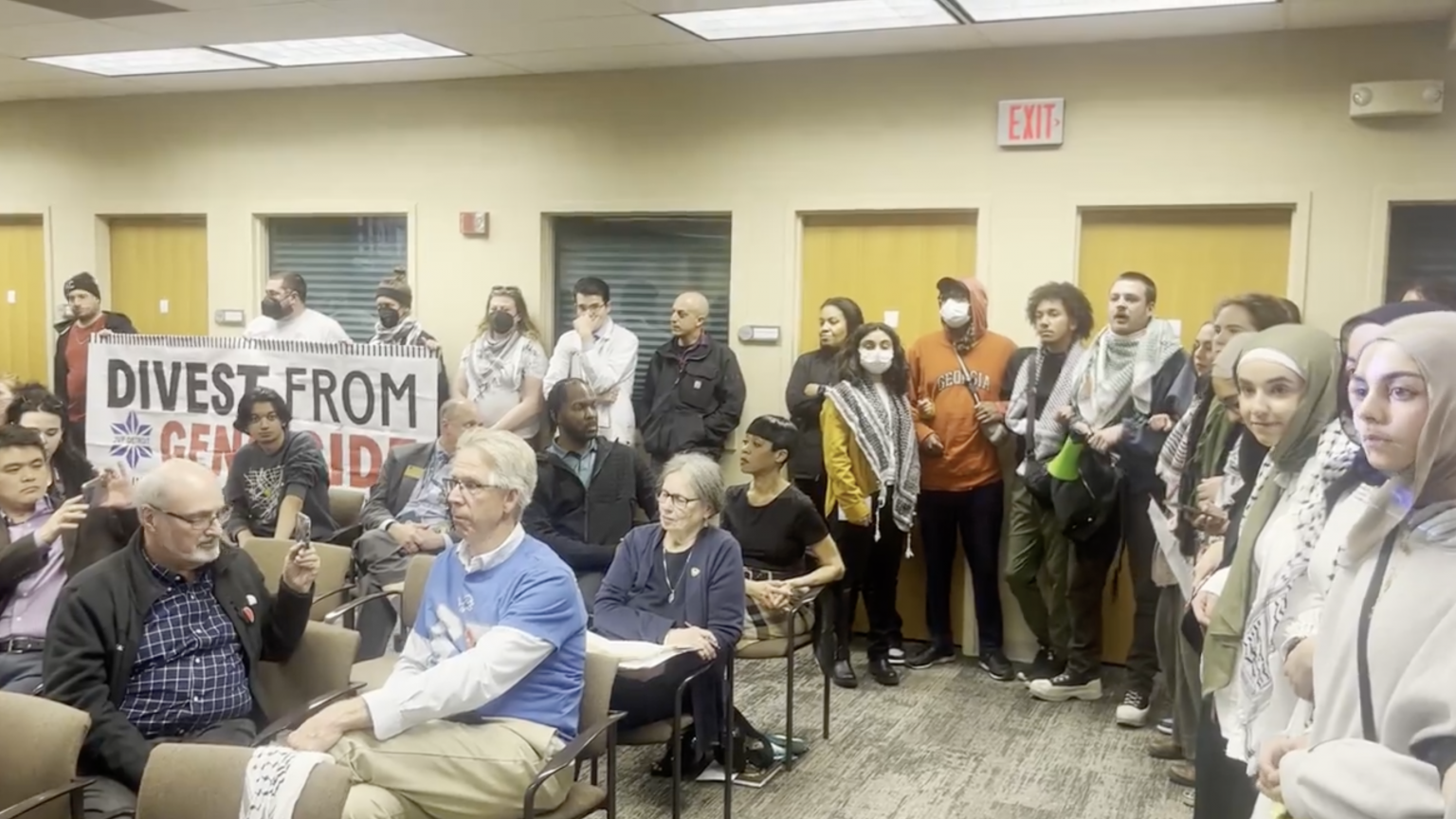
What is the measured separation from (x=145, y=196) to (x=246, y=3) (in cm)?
262

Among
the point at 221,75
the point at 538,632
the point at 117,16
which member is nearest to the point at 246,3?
the point at 117,16

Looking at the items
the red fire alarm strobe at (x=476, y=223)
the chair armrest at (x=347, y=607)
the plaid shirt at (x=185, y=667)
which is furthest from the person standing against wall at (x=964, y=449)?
the plaid shirt at (x=185, y=667)

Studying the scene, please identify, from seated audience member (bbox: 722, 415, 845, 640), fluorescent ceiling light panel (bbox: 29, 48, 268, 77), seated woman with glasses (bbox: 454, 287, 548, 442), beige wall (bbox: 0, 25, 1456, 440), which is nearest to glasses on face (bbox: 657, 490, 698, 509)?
seated audience member (bbox: 722, 415, 845, 640)

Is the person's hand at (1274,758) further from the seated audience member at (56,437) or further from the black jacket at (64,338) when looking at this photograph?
the black jacket at (64,338)

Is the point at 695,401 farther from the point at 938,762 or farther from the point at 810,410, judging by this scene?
the point at 938,762

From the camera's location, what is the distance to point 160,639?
8.07ft

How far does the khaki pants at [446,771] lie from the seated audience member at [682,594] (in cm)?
65

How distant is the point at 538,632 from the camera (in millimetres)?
2441

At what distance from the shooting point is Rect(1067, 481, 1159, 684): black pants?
422 cm

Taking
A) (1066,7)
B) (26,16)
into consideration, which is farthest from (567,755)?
(26,16)

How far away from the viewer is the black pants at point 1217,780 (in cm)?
217

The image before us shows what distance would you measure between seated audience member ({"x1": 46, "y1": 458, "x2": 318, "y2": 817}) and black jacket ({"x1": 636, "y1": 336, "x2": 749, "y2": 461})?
2.59 m

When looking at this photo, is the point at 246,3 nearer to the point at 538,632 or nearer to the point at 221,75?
the point at 221,75

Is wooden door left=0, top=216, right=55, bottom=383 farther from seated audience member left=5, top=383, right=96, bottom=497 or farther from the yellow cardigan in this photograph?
the yellow cardigan
